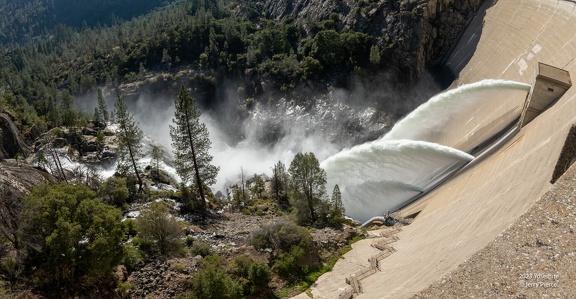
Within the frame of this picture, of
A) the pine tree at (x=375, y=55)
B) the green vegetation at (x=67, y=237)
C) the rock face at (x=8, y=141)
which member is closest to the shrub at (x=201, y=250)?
the green vegetation at (x=67, y=237)

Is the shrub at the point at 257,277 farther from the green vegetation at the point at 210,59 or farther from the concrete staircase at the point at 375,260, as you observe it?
the green vegetation at the point at 210,59

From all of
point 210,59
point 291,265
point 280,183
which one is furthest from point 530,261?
point 210,59

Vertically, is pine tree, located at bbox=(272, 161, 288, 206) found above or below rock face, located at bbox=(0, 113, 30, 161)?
below

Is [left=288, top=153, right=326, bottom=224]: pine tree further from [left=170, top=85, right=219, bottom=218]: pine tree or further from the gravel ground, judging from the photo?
the gravel ground

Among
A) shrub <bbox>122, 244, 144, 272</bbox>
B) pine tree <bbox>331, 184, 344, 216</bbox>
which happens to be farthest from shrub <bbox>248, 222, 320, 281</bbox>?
pine tree <bbox>331, 184, 344, 216</bbox>

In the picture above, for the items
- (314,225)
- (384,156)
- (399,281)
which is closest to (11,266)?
(399,281)

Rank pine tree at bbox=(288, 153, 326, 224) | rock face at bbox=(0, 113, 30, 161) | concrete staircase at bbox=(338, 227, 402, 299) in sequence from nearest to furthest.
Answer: concrete staircase at bbox=(338, 227, 402, 299)
pine tree at bbox=(288, 153, 326, 224)
rock face at bbox=(0, 113, 30, 161)

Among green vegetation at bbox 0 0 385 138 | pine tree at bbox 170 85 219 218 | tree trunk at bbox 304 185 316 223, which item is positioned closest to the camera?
tree trunk at bbox 304 185 316 223
